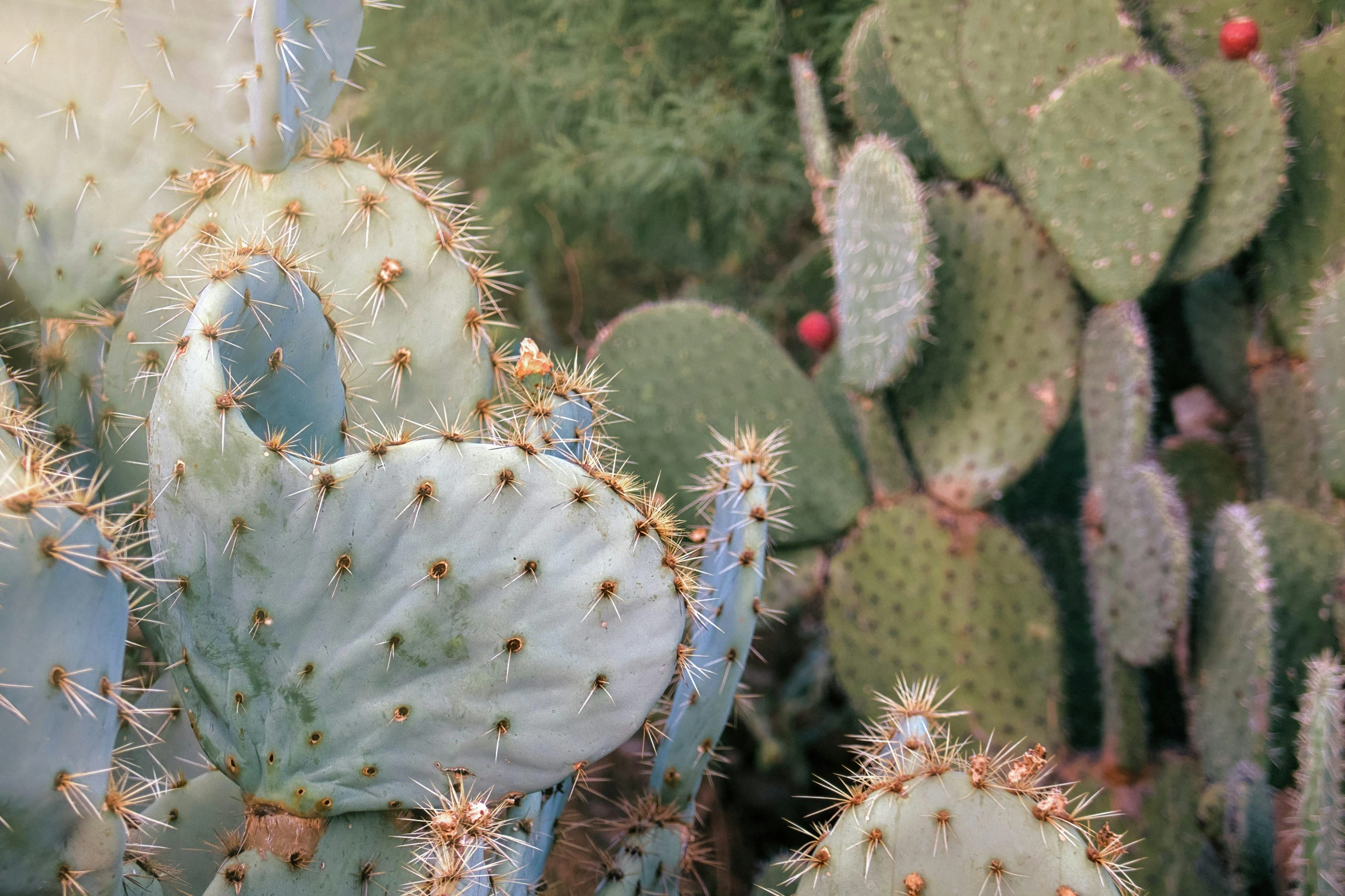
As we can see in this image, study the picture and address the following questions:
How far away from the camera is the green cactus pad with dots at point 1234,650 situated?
1.54 metres

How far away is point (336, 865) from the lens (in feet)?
3.44

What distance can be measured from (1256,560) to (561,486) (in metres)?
1.22

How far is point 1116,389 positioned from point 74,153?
5.64ft

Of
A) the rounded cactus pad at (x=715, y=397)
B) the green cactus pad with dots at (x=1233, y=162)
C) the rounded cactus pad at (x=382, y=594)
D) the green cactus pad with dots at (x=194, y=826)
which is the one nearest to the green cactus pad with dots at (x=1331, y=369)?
the green cactus pad with dots at (x=1233, y=162)


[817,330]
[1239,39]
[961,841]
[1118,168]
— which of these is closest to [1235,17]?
[1239,39]

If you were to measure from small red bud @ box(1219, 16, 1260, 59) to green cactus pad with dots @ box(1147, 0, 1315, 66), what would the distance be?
6 centimetres

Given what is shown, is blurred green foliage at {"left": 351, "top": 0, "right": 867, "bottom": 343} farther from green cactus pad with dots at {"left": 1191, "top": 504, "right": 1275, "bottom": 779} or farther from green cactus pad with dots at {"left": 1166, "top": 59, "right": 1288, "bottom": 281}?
green cactus pad with dots at {"left": 1191, "top": 504, "right": 1275, "bottom": 779}

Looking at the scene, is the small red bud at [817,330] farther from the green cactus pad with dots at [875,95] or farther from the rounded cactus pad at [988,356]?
the green cactus pad with dots at [875,95]

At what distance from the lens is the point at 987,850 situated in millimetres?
972

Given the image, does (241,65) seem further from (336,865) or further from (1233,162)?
(1233,162)

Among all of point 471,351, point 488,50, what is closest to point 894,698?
point 471,351

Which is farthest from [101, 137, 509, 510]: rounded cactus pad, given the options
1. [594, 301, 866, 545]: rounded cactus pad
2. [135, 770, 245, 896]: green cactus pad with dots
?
[594, 301, 866, 545]: rounded cactus pad

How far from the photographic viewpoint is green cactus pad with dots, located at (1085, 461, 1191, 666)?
162 cm

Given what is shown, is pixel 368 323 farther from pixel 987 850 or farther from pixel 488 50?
pixel 488 50
